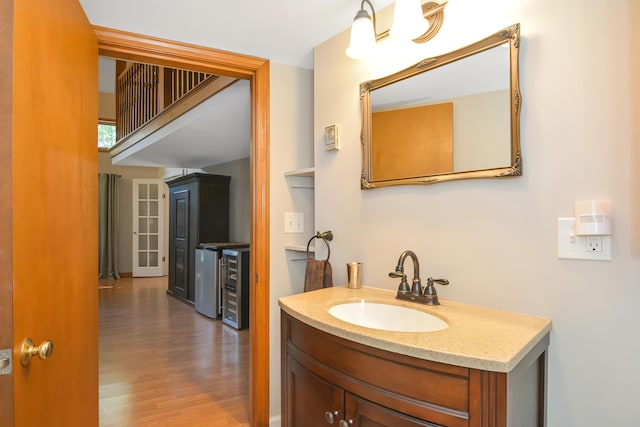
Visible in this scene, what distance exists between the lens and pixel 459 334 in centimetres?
101

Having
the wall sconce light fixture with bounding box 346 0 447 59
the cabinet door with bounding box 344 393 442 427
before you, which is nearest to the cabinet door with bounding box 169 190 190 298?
the wall sconce light fixture with bounding box 346 0 447 59

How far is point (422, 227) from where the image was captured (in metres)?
1.49

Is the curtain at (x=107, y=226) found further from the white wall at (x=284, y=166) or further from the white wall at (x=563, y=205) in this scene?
the white wall at (x=563, y=205)

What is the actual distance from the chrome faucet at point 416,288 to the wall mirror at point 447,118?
0.33m

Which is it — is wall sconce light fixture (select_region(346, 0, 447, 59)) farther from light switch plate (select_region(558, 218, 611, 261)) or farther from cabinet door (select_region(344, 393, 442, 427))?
cabinet door (select_region(344, 393, 442, 427))

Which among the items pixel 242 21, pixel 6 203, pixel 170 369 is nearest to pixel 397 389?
pixel 6 203

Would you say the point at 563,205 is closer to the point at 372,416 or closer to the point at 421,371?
the point at 421,371

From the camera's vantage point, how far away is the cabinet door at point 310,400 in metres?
1.15

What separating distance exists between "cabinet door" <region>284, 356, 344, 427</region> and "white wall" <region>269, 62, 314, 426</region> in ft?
2.45

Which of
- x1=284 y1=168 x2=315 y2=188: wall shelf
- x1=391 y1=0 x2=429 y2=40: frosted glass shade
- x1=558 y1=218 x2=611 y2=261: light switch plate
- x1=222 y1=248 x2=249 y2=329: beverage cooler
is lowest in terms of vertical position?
x1=222 y1=248 x2=249 y2=329: beverage cooler

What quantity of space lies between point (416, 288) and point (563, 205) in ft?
1.83

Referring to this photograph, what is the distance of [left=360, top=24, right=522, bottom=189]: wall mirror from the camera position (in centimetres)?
121

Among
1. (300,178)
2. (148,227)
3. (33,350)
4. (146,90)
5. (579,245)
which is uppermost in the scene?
(146,90)

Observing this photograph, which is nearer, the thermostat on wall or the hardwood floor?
the thermostat on wall
